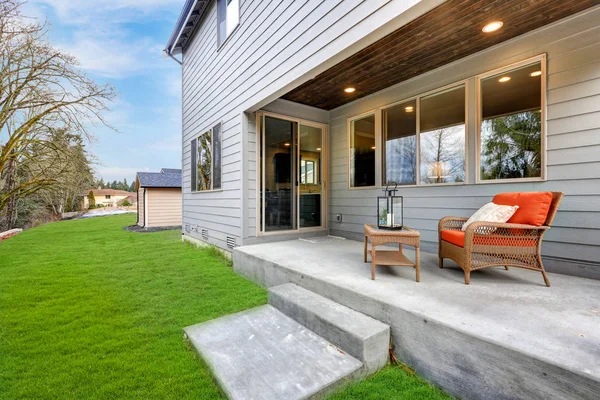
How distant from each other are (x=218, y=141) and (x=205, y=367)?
4.38 m

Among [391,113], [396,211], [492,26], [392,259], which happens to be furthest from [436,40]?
[392,259]

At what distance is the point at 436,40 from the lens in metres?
3.09

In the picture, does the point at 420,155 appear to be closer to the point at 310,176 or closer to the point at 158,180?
the point at 310,176

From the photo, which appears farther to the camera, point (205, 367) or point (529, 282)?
point (529, 282)

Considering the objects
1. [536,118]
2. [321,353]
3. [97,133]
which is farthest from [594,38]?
[97,133]

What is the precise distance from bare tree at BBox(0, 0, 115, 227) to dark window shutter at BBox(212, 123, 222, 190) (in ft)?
14.5

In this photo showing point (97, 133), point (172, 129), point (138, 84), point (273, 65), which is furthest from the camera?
Result: point (172, 129)

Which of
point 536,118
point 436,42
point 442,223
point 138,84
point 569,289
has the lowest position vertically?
point 569,289

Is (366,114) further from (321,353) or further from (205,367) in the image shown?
(205,367)

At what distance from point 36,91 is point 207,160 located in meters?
5.34

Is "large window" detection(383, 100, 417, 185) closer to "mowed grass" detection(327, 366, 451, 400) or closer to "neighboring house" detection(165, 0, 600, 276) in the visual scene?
"neighboring house" detection(165, 0, 600, 276)

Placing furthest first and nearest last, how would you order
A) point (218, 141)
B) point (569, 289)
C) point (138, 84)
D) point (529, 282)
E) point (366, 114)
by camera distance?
point (138, 84) < point (218, 141) < point (366, 114) < point (529, 282) < point (569, 289)

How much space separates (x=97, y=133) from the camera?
7996mm

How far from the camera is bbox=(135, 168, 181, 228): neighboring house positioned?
37.8 feet
